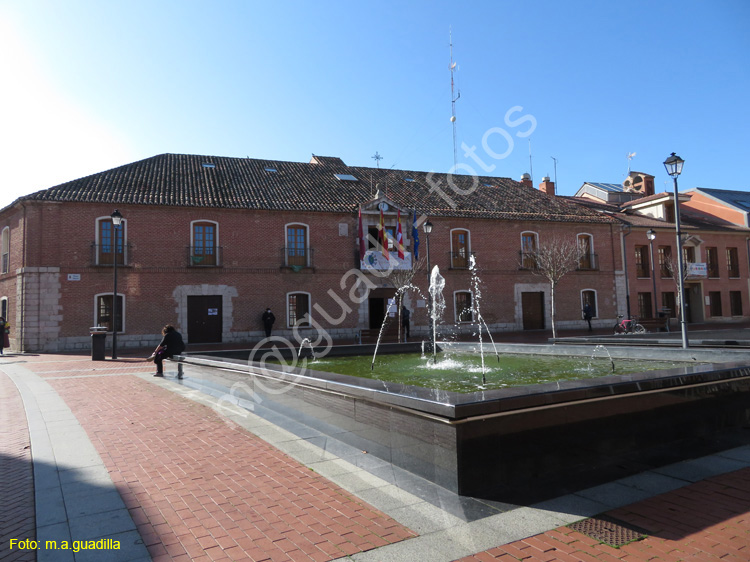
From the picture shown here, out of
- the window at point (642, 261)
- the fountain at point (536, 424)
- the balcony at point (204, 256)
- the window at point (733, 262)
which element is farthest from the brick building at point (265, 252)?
the fountain at point (536, 424)

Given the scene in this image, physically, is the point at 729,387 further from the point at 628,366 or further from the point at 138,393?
the point at 138,393

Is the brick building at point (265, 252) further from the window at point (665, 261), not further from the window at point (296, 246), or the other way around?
the window at point (665, 261)

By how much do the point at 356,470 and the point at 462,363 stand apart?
5355 millimetres

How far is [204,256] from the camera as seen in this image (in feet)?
70.7

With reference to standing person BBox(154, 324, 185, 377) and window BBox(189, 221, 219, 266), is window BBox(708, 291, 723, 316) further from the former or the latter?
standing person BBox(154, 324, 185, 377)

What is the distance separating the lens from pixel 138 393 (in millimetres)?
8508

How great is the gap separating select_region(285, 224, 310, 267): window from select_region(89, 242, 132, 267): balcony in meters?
6.67

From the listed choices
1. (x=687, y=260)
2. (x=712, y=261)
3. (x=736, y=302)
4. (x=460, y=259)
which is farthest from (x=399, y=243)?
(x=736, y=302)

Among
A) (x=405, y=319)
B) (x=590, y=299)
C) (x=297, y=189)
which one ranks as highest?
(x=297, y=189)

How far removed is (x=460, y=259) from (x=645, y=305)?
13.0m

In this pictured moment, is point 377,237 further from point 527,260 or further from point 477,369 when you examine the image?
point 477,369

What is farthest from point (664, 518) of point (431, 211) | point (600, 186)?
point (600, 186)

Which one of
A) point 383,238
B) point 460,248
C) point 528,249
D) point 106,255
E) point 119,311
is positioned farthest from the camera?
point 528,249

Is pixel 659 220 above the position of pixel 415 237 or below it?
above
